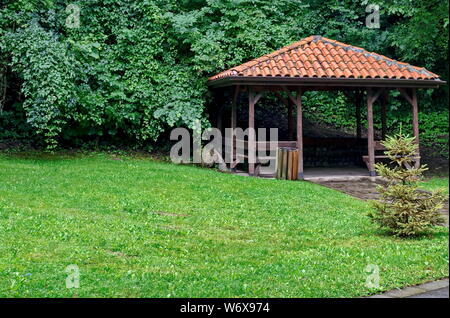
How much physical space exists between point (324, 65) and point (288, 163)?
3259 mm

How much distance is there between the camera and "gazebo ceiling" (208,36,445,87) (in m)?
15.4

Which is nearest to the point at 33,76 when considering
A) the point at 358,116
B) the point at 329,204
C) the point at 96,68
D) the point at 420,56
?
the point at 96,68

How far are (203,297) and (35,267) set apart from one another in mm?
2465

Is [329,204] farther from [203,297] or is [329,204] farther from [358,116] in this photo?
[358,116]

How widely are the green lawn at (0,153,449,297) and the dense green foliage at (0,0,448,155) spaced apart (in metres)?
4.11

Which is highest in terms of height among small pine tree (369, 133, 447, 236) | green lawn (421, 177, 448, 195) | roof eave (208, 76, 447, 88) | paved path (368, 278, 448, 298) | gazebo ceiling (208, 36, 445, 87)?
gazebo ceiling (208, 36, 445, 87)

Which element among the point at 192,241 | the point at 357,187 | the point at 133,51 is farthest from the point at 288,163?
the point at 192,241

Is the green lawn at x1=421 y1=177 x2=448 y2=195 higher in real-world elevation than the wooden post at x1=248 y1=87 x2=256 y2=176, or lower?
lower

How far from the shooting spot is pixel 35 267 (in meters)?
7.05

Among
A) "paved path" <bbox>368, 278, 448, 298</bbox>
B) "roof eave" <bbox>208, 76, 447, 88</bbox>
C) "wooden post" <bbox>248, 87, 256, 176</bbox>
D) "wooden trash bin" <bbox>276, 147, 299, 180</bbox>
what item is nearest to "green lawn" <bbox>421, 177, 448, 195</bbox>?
"roof eave" <bbox>208, 76, 447, 88</bbox>

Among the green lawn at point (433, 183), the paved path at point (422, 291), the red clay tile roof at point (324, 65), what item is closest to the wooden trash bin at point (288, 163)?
the red clay tile roof at point (324, 65)

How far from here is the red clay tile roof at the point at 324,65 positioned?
15562mm

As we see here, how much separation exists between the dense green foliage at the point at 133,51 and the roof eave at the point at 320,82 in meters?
1.64

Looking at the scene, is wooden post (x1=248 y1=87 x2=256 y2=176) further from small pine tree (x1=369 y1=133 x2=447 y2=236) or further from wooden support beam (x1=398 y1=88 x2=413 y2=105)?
small pine tree (x1=369 y1=133 x2=447 y2=236)
